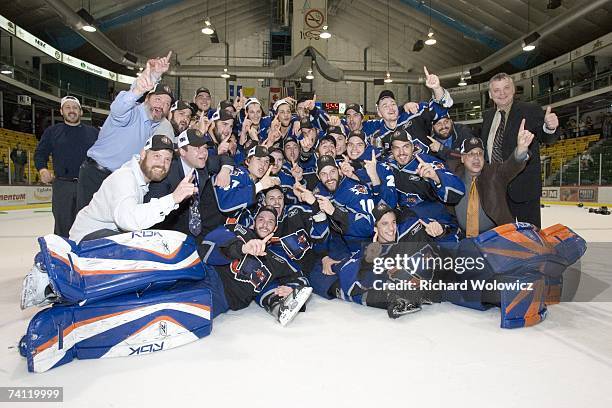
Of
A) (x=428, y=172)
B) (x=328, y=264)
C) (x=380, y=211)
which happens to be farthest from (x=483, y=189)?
(x=328, y=264)

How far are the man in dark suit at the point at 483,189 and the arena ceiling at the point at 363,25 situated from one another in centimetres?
1392

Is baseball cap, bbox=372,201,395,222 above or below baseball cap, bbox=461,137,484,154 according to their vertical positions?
below

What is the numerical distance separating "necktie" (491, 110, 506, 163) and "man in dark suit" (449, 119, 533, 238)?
0.21 m

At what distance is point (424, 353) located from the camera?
77.7 inches

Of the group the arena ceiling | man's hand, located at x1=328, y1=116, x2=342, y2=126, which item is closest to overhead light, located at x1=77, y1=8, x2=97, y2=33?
the arena ceiling

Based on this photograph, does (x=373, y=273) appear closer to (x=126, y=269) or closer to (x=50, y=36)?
(x=126, y=269)

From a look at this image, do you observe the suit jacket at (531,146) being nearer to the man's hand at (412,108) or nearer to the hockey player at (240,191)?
the man's hand at (412,108)

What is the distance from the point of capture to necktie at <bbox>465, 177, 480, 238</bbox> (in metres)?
3.05

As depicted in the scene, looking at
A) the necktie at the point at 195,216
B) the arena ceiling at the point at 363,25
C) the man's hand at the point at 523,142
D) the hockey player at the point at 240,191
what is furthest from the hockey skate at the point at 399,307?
the arena ceiling at the point at 363,25

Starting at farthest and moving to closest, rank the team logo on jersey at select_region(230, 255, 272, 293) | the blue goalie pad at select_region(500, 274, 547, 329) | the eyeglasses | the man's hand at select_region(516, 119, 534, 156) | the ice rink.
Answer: the eyeglasses → the man's hand at select_region(516, 119, 534, 156) → the team logo on jersey at select_region(230, 255, 272, 293) → the blue goalie pad at select_region(500, 274, 547, 329) → the ice rink

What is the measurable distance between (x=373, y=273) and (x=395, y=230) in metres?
0.37

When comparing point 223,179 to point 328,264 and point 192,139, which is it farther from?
point 328,264

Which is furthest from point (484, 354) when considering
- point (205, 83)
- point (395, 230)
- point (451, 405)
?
point (205, 83)

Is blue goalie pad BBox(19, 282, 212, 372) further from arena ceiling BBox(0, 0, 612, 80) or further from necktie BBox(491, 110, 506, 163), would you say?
arena ceiling BBox(0, 0, 612, 80)
